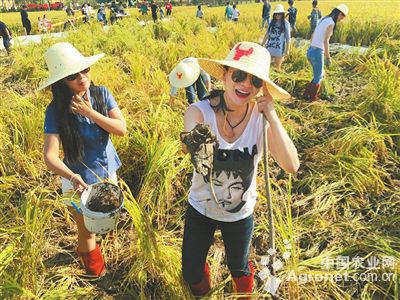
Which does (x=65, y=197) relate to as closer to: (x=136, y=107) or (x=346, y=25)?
(x=136, y=107)

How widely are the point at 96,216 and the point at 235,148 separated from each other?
707mm

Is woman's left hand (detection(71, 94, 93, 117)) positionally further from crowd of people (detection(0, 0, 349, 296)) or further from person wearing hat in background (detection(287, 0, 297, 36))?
person wearing hat in background (detection(287, 0, 297, 36))

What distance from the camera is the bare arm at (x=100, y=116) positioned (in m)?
1.46

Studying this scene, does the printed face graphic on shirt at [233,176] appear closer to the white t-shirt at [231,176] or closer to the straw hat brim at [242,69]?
the white t-shirt at [231,176]

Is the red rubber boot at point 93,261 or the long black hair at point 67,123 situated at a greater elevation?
the long black hair at point 67,123

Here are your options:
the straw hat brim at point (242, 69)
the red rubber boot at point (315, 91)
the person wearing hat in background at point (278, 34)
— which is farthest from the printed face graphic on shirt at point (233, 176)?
the person wearing hat in background at point (278, 34)

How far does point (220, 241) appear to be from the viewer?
2.14 metres

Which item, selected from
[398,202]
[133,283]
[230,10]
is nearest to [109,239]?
[133,283]

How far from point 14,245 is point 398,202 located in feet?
8.59

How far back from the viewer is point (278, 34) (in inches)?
181

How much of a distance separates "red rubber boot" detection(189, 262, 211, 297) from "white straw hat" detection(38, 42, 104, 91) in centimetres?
113

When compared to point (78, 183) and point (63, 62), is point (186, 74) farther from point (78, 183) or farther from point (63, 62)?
point (78, 183)

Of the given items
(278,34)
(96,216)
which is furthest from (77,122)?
(278,34)

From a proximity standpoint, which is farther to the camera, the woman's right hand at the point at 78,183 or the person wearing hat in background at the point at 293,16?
the person wearing hat in background at the point at 293,16
